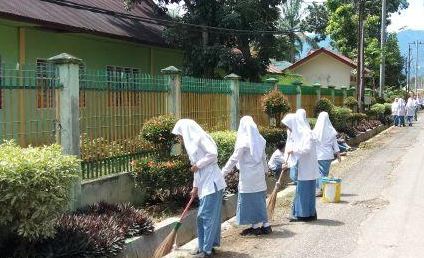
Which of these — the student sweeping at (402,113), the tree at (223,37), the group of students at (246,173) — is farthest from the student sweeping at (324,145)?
the student sweeping at (402,113)

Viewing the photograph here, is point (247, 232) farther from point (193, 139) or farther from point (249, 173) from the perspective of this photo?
point (193, 139)

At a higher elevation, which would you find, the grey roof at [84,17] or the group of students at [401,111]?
the grey roof at [84,17]

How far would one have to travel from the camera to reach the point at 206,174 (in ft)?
23.2

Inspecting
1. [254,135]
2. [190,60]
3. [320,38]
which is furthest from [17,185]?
[320,38]

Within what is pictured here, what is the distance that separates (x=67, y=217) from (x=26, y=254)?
873 millimetres

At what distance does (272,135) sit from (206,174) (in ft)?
26.5

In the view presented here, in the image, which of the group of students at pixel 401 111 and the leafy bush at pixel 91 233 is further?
the group of students at pixel 401 111

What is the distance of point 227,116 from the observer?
1379 cm

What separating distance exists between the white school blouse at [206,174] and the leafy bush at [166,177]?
1.63 m

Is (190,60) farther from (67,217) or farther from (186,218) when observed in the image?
(67,217)

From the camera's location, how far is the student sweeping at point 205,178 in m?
6.94

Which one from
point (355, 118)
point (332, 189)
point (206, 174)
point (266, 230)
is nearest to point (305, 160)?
point (266, 230)

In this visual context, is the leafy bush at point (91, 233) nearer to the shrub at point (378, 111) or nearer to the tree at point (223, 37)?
the tree at point (223, 37)

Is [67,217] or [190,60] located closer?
[67,217]
